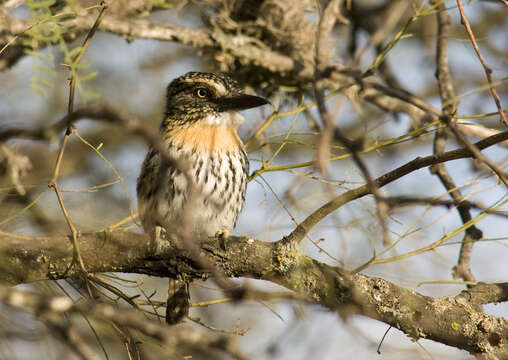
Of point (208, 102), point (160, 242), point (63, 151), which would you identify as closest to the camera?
point (63, 151)

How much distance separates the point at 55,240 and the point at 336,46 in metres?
3.74

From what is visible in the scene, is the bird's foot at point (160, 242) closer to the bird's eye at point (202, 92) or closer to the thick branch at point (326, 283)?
the thick branch at point (326, 283)

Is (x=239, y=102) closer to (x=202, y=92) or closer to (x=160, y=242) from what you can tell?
(x=202, y=92)

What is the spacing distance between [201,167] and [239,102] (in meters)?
0.61

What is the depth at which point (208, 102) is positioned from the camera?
4.80 metres

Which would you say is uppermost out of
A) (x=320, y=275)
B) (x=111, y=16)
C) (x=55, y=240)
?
(x=111, y=16)

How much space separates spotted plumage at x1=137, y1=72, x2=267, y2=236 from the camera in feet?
14.2

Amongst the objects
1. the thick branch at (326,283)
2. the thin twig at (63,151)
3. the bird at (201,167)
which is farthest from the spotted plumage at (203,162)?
the thin twig at (63,151)

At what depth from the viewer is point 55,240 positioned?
313 cm

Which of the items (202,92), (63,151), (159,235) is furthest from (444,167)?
(63,151)

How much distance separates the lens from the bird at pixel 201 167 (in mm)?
4305

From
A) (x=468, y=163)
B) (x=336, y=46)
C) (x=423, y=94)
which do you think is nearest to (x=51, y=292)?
(x=468, y=163)

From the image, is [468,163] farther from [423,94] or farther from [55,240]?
[423,94]

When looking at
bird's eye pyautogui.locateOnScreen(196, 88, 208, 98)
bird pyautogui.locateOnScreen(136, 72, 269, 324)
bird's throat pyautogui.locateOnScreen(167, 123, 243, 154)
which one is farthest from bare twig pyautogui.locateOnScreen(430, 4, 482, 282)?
bird's eye pyautogui.locateOnScreen(196, 88, 208, 98)
